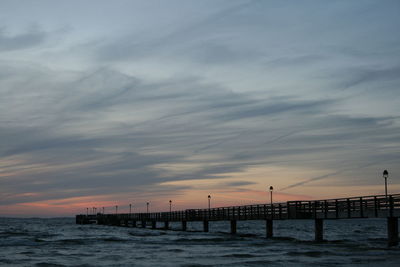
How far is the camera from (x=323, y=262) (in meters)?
24.8

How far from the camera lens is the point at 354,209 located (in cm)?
3759

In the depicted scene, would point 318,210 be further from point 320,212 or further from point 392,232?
point 392,232

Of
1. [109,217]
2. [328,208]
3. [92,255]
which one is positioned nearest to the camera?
[92,255]

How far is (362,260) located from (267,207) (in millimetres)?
24009

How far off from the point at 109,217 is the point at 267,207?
7722 cm

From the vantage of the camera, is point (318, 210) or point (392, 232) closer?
point (392, 232)

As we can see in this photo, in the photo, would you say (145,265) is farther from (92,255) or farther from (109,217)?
(109,217)

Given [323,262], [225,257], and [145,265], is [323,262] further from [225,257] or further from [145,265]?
[145,265]

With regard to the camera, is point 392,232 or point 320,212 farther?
point 320,212

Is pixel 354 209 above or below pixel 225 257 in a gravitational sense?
above

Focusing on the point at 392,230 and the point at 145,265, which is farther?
the point at 392,230

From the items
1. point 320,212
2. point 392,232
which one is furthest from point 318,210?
point 392,232

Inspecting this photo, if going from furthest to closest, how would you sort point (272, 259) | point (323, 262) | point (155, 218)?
1. point (155, 218)
2. point (272, 259)
3. point (323, 262)

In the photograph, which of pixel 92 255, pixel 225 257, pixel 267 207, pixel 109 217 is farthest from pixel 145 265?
pixel 109 217
